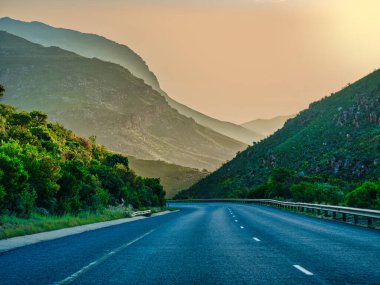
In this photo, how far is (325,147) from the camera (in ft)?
277

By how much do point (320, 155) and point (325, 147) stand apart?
160 cm

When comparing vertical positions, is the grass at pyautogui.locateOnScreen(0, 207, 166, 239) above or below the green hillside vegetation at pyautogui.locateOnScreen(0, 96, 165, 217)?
below

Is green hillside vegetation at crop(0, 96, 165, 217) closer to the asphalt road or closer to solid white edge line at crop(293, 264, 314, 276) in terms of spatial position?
the asphalt road

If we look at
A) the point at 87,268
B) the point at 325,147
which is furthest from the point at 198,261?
the point at 325,147

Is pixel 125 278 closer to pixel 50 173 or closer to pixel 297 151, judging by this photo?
pixel 50 173

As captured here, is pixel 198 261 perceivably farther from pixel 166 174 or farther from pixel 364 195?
pixel 166 174

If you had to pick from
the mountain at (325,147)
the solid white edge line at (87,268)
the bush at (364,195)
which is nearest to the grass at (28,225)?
the solid white edge line at (87,268)

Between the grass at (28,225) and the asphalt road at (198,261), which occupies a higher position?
the grass at (28,225)

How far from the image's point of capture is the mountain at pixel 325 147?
73062 millimetres

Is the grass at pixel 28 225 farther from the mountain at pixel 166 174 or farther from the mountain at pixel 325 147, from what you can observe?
the mountain at pixel 166 174

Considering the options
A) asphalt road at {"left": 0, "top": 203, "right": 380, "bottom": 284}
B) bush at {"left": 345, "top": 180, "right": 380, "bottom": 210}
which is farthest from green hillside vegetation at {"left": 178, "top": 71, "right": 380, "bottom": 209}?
asphalt road at {"left": 0, "top": 203, "right": 380, "bottom": 284}

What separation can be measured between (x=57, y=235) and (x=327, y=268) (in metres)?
12.2

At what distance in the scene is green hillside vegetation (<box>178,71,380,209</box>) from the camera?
68438mm

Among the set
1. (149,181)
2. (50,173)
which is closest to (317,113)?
(149,181)
